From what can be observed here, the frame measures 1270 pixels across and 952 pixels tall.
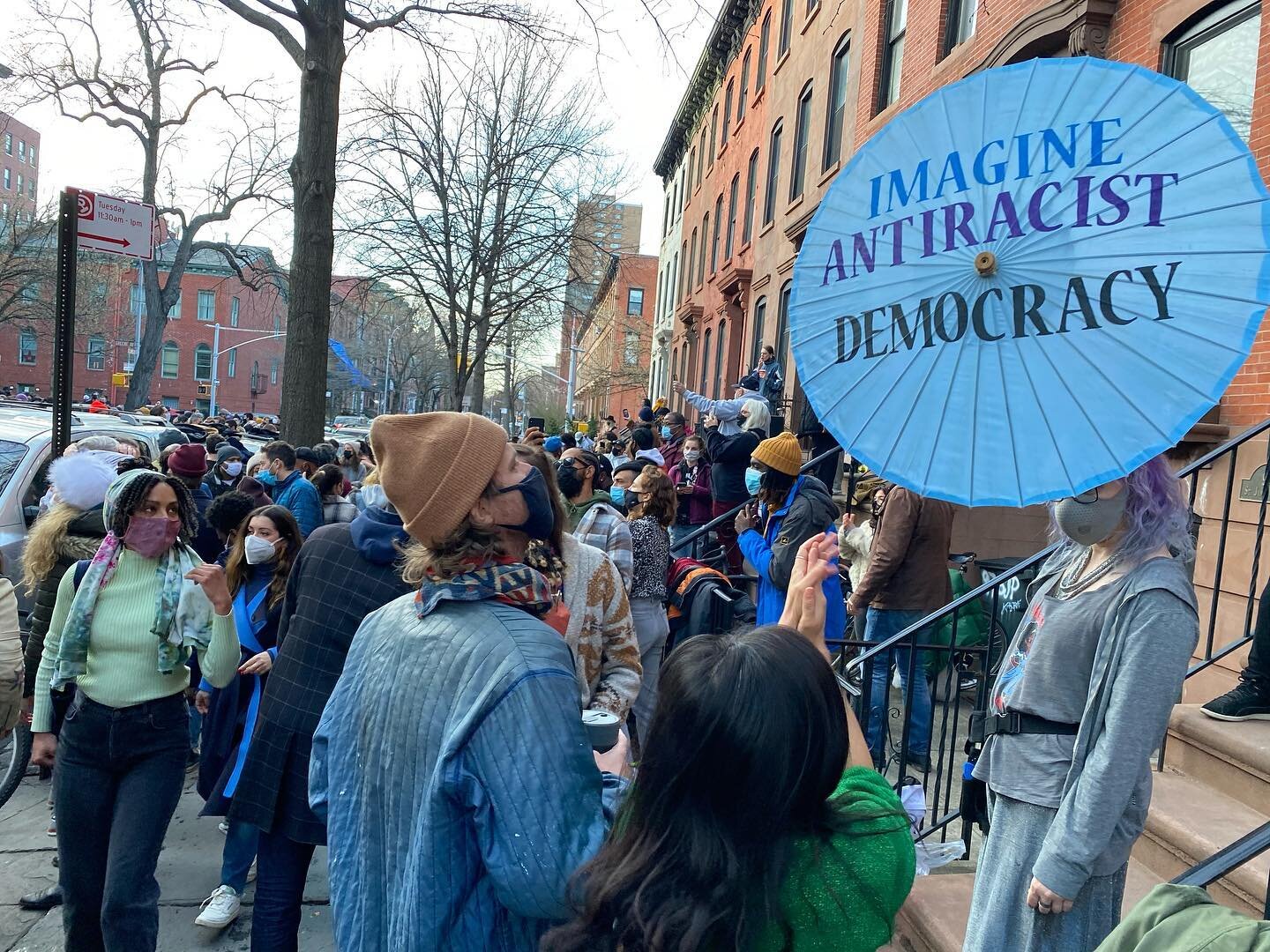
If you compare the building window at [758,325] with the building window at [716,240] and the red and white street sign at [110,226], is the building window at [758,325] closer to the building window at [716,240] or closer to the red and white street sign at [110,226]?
the building window at [716,240]

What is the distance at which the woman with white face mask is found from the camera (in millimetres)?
3820

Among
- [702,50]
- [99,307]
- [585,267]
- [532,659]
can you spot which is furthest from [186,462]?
[99,307]

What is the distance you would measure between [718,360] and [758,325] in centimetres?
452

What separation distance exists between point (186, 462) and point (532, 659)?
5.58 metres

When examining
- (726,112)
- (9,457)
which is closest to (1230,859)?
(9,457)

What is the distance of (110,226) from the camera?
555 centimetres

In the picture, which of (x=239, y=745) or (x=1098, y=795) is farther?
(x=239, y=745)

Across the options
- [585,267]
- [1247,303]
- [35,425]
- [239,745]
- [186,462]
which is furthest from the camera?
[585,267]

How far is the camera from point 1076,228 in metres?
2.04

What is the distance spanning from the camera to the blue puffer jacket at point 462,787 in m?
1.50

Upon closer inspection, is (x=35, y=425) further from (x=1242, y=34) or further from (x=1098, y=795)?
(x=1242, y=34)

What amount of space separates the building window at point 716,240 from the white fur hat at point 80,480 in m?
20.5

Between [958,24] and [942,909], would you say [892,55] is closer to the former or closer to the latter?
[958,24]

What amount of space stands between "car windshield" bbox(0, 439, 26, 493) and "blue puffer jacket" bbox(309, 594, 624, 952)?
257 inches
